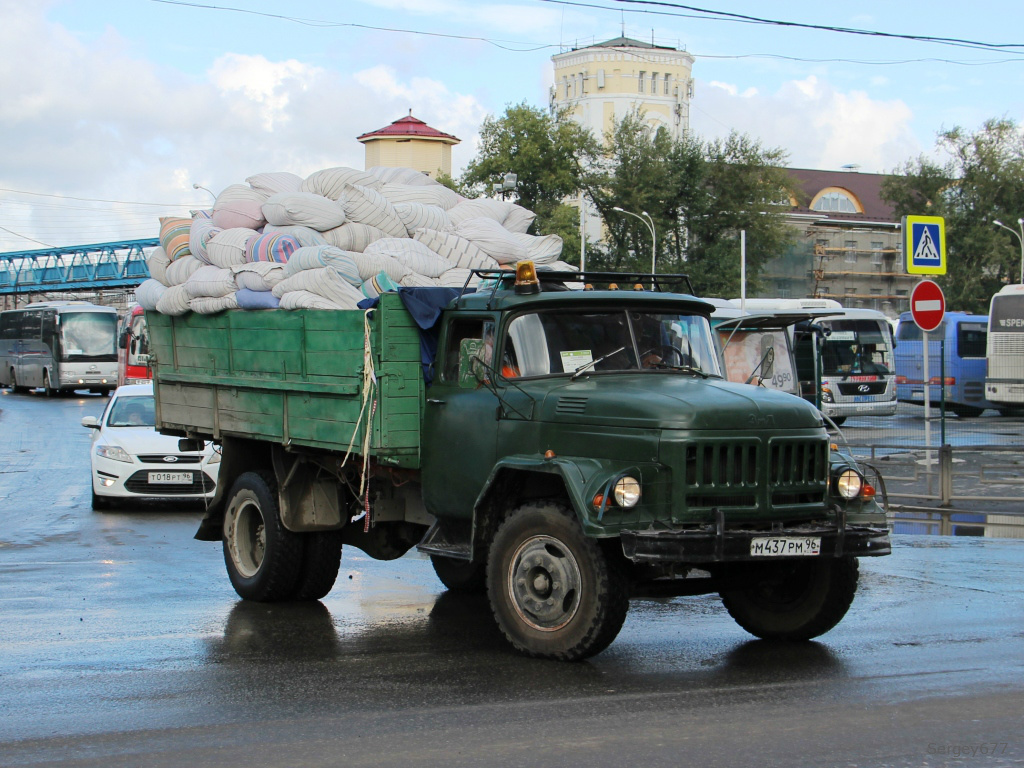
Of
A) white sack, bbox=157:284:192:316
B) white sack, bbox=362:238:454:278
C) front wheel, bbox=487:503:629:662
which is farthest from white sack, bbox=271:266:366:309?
front wheel, bbox=487:503:629:662

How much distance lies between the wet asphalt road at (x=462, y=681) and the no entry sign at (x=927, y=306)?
6952 millimetres

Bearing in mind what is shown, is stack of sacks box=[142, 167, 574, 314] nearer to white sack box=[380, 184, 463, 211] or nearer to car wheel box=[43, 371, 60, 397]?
white sack box=[380, 184, 463, 211]

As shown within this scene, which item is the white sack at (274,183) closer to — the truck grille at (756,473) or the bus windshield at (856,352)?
the truck grille at (756,473)

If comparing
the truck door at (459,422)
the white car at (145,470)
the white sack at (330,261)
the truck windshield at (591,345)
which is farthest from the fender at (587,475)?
the white car at (145,470)

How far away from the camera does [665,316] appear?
8.08m

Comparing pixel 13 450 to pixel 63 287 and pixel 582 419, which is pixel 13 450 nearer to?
pixel 582 419

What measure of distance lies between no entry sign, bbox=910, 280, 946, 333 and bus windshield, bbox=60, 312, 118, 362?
35950 millimetres

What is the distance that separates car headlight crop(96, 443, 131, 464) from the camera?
15.7 metres

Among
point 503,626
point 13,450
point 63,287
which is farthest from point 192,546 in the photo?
point 63,287

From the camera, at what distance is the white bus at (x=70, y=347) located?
4631cm

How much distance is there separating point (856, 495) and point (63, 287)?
275ft

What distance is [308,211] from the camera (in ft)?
31.2

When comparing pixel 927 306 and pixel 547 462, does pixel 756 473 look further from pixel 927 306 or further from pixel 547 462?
pixel 927 306

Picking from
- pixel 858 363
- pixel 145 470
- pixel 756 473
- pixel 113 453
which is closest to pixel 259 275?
pixel 756 473
